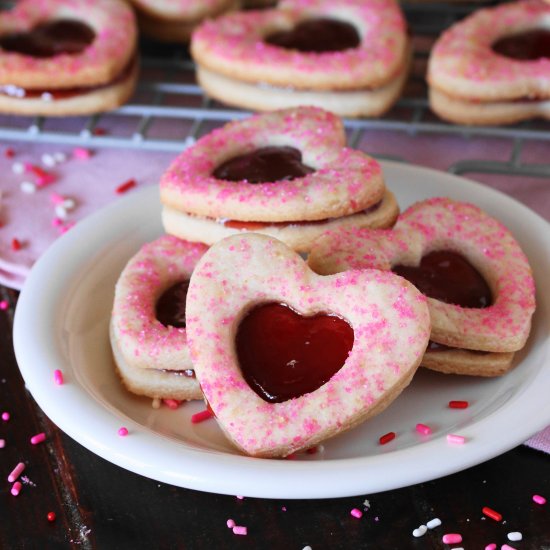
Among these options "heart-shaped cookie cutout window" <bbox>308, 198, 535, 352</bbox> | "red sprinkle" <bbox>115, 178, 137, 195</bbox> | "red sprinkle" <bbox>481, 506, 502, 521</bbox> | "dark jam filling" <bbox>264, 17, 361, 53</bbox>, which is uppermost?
"heart-shaped cookie cutout window" <bbox>308, 198, 535, 352</bbox>

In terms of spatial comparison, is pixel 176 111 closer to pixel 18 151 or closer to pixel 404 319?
pixel 18 151

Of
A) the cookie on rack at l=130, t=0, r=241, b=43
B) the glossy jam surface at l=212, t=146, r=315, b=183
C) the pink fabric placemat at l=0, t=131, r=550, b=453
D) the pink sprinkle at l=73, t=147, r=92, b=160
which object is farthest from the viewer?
the cookie on rack at l=130, t=0, r=241, b=43

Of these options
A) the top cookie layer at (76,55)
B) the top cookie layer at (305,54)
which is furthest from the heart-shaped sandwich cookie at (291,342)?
the top cookie layer at (76,55)

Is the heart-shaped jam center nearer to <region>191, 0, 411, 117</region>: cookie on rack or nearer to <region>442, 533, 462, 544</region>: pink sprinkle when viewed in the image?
<region>442, 533, 462, 544</region>: pink sprinkle

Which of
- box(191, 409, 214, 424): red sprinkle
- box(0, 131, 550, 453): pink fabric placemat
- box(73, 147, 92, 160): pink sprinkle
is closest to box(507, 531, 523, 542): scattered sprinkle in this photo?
box(191, 409, 214, 424): red sprinkle

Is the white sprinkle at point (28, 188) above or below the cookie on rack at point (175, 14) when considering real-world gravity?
below

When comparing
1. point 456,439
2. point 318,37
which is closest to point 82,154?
point 318,37

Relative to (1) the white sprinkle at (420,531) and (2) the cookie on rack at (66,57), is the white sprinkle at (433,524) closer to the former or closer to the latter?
(1) the white sprinkle at (420,531)
